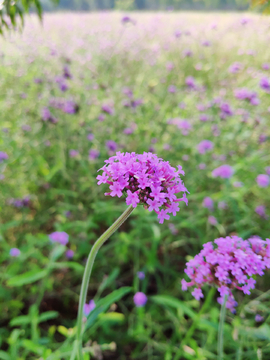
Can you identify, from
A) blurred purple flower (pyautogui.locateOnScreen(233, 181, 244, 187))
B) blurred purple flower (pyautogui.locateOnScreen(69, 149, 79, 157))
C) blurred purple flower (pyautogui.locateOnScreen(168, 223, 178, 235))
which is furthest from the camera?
blurred purple flower (pyautogui.locateOnScreen(69, 149, 79, 157))

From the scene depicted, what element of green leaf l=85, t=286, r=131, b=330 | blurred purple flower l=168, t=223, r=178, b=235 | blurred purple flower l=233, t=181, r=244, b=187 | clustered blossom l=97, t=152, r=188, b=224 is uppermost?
clustered blossom l=97, t=152, r=188, b=224

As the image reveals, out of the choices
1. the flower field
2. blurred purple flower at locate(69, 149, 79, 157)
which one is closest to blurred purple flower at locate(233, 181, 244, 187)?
the flower field

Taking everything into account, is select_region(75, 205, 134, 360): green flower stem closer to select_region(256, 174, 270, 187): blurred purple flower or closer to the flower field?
the flower field

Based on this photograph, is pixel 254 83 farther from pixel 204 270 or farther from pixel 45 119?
pixel 204 270

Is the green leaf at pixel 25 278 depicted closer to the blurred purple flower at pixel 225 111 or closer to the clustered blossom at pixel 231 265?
the clustered blossom at pixel 231 265

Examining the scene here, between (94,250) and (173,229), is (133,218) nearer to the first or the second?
(173,229)

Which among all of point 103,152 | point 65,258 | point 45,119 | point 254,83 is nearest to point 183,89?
point 254,83

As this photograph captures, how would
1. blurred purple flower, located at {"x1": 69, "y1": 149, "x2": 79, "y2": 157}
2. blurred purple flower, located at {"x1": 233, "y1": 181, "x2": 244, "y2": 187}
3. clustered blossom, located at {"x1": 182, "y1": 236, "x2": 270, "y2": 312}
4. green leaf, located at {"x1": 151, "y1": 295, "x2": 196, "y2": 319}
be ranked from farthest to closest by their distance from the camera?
blurred purple flower, located at {"x1": 69, "y1": 149, "x2": 79, "y2": 157}
blurred purple flower, located at {"x1": 233, "y1": 181, "x2": 244, "y2": 187}
green leaf, located at {"x1": 151, "y1": 295, "x2": 196, "y2": 319}
clustered blossom, located at {"x1": 182, "y1": 236, "x2": 270, "y2": 312}

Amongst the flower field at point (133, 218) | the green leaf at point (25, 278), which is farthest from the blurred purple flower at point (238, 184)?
the green leaf at point (25, 278)

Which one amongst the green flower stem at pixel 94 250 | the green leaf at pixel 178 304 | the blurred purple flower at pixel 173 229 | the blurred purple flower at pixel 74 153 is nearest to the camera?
the green flower stem at pixel 94 250
